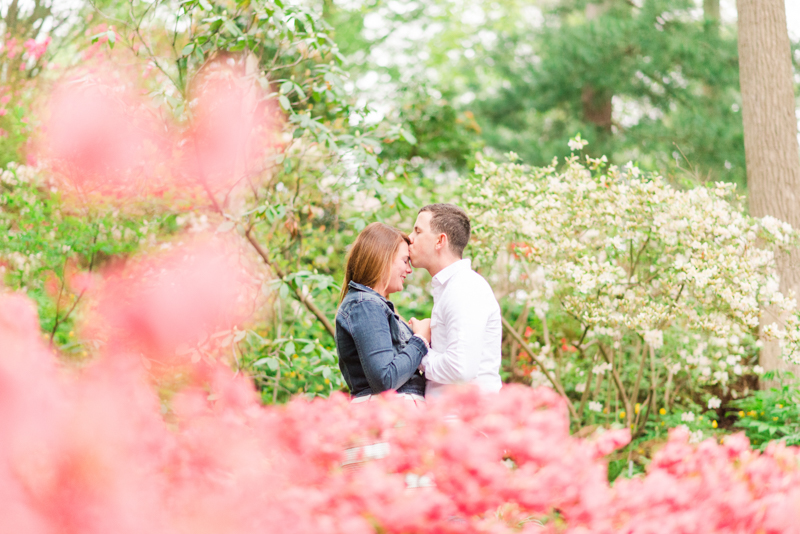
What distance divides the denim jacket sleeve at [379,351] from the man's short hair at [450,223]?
0.51 meters

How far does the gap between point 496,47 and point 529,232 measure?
8.32 m

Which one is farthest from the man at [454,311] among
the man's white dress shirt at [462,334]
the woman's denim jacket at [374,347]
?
the woman's denim jacket at [374,347]

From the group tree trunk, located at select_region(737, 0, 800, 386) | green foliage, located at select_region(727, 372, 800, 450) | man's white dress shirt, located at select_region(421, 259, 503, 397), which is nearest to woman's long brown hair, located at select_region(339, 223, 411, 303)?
man's white dress shirt, located at select_region(421, 259, 503, 397)

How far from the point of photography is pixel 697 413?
513cm

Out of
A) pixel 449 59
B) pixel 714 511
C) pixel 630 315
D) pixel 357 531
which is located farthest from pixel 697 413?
pixel 449 59

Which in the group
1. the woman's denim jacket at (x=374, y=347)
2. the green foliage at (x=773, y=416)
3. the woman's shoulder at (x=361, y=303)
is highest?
the woman's shoulder at (x=361, y=303)

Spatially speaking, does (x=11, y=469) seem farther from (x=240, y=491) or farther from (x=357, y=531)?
(x=357, y=531)

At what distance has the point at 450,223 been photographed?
2.80m

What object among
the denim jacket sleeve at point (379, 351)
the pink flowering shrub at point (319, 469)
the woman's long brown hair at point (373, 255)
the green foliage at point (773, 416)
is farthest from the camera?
the green foliage at point (773, 416)

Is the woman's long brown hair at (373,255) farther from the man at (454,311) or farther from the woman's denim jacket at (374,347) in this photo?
the man at (454,311)

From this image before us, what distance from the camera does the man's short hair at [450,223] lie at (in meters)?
2.80

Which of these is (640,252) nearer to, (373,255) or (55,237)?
(373,255)

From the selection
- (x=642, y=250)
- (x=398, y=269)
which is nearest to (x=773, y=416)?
(x=642, y=250)

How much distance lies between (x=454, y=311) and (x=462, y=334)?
0.11 m
